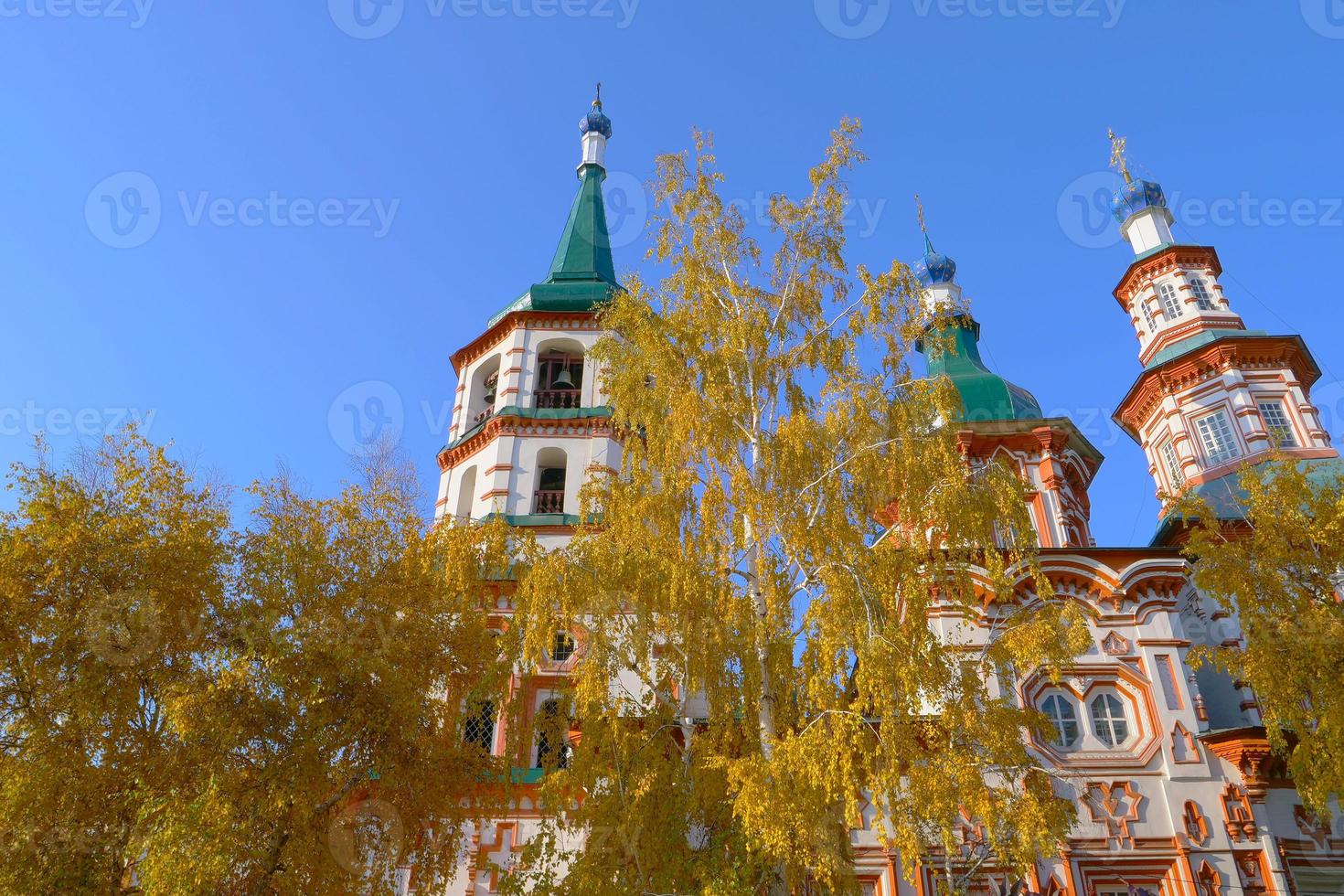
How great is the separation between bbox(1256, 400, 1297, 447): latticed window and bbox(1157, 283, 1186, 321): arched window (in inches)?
180

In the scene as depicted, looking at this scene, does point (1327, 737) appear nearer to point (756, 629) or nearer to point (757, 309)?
point (756, 629)

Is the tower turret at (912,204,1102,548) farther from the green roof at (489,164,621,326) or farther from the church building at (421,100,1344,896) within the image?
the green roof at (489,164,621,326)

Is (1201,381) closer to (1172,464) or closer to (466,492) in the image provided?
(1172,464)

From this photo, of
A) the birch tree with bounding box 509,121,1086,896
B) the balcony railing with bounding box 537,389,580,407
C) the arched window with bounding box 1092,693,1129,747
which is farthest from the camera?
the balcony railing with bounding box 537,389,580,407

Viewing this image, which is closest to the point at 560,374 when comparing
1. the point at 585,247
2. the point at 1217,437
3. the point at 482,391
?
the point at 482,391

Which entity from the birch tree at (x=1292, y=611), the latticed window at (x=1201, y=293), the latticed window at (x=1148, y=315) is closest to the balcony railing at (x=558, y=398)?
the birch tree at (x=1292, y=611)

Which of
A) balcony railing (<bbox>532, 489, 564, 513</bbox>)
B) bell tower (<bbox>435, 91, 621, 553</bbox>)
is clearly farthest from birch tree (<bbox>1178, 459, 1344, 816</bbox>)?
balcony railing (<bbox>532, 489, 564, 513</bbox>)

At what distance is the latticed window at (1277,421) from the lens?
27531 mm

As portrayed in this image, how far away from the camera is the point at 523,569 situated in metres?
14.6

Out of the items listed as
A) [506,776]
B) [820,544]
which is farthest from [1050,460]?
[506,776]

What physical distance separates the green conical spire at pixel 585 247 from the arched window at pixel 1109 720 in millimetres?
15328

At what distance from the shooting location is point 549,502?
22.1 metres

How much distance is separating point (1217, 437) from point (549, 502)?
19.7 meters

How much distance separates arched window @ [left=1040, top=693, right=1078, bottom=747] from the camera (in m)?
17.8
